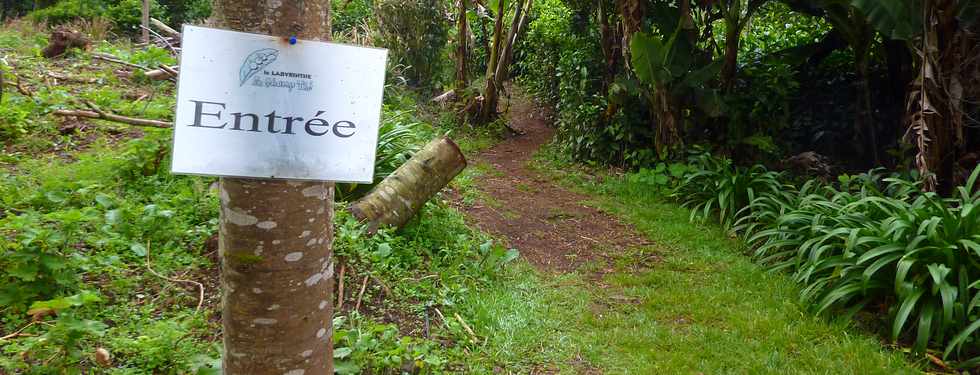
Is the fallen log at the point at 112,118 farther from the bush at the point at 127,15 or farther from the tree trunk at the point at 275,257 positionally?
the bush at the point at 127,15

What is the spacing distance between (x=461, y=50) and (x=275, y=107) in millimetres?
10849

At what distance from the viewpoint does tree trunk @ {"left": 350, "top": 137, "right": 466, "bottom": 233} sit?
5.41 meters

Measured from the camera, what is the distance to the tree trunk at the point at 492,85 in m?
12.2

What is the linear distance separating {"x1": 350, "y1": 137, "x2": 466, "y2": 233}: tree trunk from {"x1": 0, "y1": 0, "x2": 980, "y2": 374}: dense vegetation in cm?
19

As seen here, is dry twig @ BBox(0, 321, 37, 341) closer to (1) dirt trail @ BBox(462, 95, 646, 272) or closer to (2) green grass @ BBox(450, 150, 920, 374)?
(2) green grass @ BBox(450, 150, 920, 374)

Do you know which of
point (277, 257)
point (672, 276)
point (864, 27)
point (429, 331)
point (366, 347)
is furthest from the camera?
point (864, 27)

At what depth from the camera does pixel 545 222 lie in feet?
24.3

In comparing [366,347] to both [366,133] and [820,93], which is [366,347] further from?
[820,93]

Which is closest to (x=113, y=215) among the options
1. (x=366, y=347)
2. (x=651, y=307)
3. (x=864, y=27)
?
(x=366, y=347)

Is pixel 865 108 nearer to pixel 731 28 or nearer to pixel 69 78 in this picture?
pixel 731 28

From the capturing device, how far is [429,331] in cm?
436

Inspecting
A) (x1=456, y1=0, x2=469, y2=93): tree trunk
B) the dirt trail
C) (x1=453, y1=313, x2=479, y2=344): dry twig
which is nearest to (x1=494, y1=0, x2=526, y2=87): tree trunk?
(x1=456, y1=0, x2=469, y2=93): tree trunk

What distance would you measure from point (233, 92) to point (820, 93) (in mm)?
9093

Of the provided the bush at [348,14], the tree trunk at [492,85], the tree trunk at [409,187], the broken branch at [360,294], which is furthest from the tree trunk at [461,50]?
the broken branch at [360,294]
